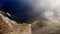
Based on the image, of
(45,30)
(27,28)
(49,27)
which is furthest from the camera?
(49,27)

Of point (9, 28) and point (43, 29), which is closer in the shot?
point (9, 28)

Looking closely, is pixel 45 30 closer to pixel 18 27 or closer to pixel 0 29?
pixel 18 27

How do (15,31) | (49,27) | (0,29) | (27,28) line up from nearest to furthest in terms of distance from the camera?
(0,29) → (15,31) → (27,28) → (49,27)

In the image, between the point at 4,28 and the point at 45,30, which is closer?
the point at 4,28

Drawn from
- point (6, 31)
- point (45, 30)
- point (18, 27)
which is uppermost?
point (45, 30)

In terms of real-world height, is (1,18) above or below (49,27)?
below

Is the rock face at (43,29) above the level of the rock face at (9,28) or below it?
above

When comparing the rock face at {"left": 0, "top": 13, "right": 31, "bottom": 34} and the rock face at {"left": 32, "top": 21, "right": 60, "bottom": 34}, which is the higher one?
the rock face at {"left": 32, "top": 21, "right": 60, "bottom": 34}

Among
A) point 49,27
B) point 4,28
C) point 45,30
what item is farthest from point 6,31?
point 49,27

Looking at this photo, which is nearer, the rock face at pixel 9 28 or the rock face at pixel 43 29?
the rock face at pixel 9 28

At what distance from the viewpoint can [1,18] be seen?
584 cm

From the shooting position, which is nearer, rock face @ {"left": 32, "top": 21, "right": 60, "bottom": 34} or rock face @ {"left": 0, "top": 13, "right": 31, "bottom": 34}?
rock face @ {"left": 0, "top": 13, "right": 31, "bottom": 34}

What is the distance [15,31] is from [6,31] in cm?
46

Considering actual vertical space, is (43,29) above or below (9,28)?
above
